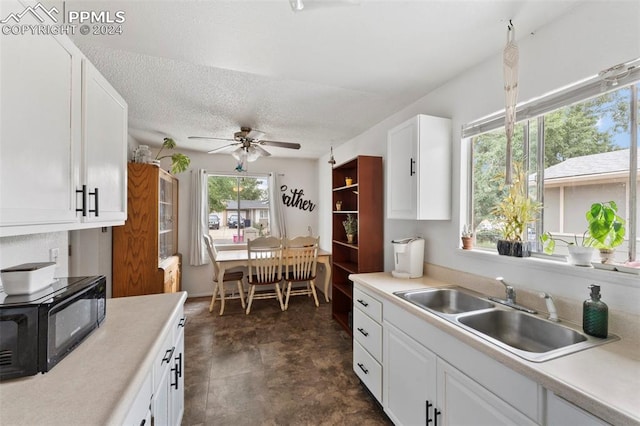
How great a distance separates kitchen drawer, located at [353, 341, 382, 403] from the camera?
189cm

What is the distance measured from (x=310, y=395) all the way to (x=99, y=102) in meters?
2.37

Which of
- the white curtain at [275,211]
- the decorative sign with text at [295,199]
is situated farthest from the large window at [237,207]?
the decorative sign with text at [295,199]

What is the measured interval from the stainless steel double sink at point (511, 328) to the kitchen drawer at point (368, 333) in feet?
1.23

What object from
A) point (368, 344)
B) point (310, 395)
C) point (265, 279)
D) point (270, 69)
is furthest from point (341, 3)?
point (265, 279)

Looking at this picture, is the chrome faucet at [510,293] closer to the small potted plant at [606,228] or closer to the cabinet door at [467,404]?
the small potted plant at [606,228]

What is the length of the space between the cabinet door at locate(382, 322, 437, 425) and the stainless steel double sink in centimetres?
25

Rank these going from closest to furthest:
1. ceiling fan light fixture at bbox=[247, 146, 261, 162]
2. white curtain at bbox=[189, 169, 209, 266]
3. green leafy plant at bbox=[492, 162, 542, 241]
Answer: green leafy plant at bbox=[492, 162, 542, 241]
ceiling fan light fixture at bbox=[247, 146, 261, 162]
white curtain at bbox=[189, 169, 209, 266]

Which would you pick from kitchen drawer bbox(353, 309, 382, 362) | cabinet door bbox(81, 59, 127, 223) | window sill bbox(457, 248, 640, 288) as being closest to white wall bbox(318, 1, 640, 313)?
window sill bbox(457, 248, 640, 288)

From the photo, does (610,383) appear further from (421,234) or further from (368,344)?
(421,234)

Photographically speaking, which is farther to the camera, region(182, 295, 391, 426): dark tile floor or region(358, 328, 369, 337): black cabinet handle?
region(358, 328, 369, 337): black cabinet handle

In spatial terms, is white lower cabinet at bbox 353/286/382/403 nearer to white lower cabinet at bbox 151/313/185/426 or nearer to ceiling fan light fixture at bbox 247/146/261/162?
white lower cabinet at bbox 151/313/185/426

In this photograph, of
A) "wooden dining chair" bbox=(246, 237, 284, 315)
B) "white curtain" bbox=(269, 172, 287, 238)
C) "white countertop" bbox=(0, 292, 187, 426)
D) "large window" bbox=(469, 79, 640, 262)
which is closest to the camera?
"white countertop" bbox=(0, 292, 187, 426)

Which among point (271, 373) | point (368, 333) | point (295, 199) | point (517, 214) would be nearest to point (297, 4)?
point (517, 214)

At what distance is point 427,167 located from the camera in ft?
6.66
